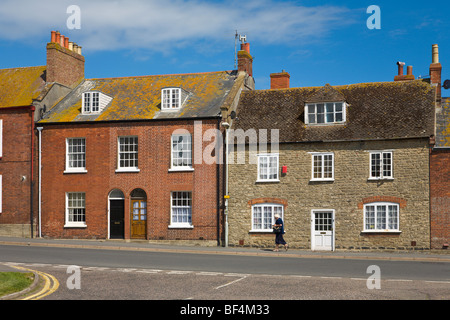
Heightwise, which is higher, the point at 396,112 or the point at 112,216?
the point at 396,112

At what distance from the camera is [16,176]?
35094mm

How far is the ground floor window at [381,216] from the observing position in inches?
1180

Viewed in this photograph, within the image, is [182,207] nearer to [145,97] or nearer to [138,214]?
[138,214]

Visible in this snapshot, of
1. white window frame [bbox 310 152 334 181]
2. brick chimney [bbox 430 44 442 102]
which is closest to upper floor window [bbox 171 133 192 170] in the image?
white window frame [bbox 310 152 334 181]

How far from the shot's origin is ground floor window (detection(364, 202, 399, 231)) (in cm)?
2998

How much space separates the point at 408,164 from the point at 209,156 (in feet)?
35.0

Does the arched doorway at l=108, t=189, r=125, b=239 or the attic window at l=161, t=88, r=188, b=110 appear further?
the attic window at l=161, t=88, r=188, b=110

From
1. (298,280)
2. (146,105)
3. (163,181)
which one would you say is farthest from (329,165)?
(298,280)

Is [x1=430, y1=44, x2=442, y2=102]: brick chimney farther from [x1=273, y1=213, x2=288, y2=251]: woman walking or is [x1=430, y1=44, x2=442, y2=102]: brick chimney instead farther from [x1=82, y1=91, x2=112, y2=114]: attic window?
[x1=82, y1=91, x2=112, y2=114]: attic window

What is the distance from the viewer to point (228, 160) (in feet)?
107

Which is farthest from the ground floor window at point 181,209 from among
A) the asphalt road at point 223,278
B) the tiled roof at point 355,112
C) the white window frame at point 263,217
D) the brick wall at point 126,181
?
the asphalt road at point 223,278

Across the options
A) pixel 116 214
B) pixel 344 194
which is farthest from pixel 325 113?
pixel 116 214

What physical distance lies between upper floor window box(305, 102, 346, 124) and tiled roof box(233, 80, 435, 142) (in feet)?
1.16

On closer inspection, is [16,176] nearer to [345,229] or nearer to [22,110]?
[22,110]
